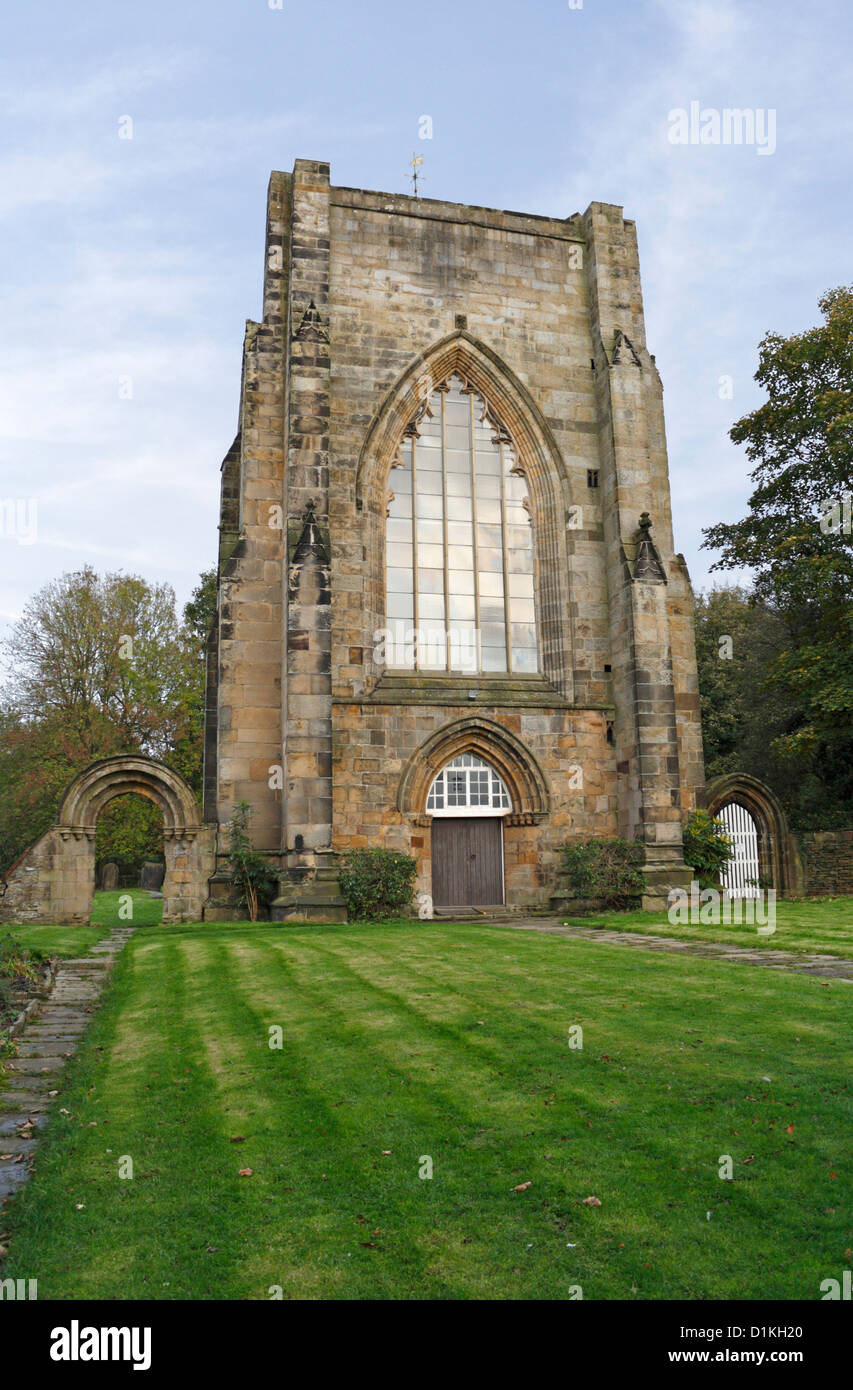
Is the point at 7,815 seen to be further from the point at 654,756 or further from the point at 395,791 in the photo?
the point at 654,756

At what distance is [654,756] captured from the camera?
781 inches

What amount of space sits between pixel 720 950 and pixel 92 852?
514 inches

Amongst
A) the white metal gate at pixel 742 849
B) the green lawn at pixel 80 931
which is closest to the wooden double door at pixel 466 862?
the white metal gate at pixel 742 849

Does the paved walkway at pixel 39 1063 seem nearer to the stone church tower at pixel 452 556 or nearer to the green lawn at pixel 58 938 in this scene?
the green lawn at pixel 58 938

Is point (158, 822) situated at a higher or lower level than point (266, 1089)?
higher

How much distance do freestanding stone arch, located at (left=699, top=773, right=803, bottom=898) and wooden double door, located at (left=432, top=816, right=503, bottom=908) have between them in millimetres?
4995

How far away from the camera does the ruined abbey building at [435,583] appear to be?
19516 millimetres

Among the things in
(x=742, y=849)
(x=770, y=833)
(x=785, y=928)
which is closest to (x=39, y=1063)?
(x=785, y=928)

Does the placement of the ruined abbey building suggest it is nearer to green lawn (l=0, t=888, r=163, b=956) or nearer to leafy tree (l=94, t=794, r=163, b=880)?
green lawn (l=0, t=888, r=163, b=956)

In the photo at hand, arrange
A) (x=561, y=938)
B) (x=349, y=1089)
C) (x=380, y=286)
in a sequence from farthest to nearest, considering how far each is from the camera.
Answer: (x=380, y=286), (x=561, y=938), (x=349, y=1089)

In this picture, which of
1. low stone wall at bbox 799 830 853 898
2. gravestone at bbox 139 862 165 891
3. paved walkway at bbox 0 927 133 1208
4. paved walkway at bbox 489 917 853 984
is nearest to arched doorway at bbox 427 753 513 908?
paved walkway at bbox 489 917 853 984

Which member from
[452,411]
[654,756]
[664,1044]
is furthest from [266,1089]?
[452,411]

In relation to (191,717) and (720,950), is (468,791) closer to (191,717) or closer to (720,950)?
(720,950)
